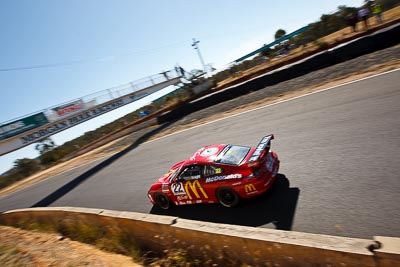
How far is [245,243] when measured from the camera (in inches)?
175

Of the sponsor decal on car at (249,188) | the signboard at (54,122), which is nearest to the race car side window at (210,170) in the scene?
Answer: the sponsor decal on car at (249,188)

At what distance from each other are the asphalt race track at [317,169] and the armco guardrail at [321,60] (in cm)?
457

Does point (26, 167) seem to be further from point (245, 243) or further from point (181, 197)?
point (245, 243)

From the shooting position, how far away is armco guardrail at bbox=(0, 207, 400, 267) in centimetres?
336

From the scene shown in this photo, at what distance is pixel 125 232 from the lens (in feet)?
22.2

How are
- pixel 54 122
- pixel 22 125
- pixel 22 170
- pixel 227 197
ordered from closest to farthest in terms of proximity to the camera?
pixel 227 197, pixel 22 125, pixel 54 122, pixel 22 170

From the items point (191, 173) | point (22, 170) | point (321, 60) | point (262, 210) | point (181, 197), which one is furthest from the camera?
point (22, 170)

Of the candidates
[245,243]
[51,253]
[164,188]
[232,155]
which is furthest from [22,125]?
[245,243]

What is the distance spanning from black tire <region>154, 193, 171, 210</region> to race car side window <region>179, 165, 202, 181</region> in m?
0.93

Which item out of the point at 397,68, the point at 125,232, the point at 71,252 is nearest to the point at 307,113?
the point at 397,68

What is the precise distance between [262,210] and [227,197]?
893 mm

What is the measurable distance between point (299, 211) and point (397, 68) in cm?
893

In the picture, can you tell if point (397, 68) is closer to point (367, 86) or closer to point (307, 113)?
point (367, 86)

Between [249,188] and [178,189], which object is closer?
[249,188]
